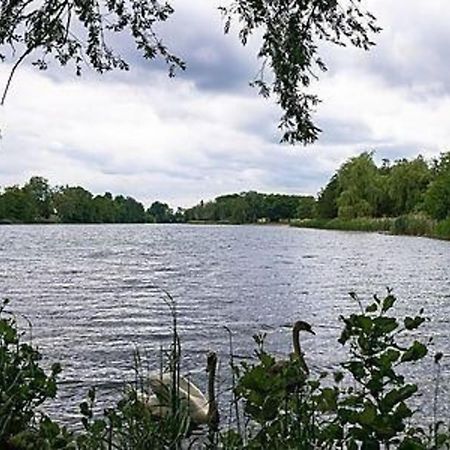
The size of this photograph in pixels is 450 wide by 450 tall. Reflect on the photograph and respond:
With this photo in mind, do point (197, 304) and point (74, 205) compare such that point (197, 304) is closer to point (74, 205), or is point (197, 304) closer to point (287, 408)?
point (287, 408)

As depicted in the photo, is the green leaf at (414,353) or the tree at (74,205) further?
the tree at (74,205)

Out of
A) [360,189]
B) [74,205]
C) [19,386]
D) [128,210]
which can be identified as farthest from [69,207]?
[19,386]

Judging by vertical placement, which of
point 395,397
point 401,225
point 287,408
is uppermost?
point 401,225

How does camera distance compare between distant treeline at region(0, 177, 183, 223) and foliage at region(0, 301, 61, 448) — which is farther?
distant treeline at region(0, 177, 183, 223)

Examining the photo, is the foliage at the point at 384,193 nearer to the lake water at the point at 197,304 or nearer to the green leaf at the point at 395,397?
the lake water at the point at 197,304

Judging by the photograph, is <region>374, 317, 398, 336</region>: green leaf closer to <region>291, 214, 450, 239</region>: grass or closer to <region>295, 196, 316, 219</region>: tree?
<region>291, 214, 450, 239</region>: grass

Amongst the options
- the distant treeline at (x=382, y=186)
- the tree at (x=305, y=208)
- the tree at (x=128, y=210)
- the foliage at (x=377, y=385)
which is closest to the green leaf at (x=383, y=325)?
the foliage at (x=377, y=385)

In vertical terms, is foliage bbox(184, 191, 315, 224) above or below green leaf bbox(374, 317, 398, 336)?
above

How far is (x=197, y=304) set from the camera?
20.4 metres

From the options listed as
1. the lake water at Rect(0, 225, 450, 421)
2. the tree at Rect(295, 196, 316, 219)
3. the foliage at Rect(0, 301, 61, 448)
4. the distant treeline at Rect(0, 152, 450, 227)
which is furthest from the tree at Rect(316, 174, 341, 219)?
the foliage at Rect(0, 301, 61, 448)

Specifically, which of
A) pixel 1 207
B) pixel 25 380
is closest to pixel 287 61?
pixel 25 380

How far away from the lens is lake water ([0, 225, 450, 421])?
1249cm

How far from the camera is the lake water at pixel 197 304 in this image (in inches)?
492

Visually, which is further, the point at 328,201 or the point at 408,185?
the point at 328,201
